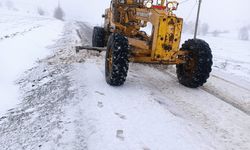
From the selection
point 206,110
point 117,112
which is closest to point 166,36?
point 206,110

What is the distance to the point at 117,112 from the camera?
6.55 metres

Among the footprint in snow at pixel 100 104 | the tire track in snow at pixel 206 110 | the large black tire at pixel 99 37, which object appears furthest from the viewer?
the large black tire at pixel 99 37

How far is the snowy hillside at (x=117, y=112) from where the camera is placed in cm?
549

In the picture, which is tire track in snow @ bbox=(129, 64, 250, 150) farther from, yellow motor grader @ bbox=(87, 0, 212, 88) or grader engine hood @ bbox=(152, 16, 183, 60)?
grader engine hood @ bbox=(152, 16, 183, 60)

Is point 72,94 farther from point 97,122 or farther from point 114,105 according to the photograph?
point 97,122

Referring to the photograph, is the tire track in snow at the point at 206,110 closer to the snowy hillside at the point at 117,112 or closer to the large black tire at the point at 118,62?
the snowy hillside at the point at 117,112

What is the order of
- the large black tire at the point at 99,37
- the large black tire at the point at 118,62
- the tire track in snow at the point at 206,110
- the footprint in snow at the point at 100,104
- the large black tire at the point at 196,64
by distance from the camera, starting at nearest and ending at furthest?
1. the tire track in snow at the point at 206,110
2. the footprint in snow at the point at 100,104
3. the large black tire at the point at 118,62
4. the large black tire at the point at 196,64
5. the large black tire at the point at 99,37

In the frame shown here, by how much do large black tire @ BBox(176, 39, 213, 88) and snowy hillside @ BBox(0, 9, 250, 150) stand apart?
26 centimetres

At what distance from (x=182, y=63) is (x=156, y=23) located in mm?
1275

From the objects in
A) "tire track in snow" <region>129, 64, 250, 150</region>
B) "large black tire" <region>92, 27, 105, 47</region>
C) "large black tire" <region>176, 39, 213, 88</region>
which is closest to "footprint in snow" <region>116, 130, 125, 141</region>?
"tire track in snow" <region>129, 64, 250, 150</region>

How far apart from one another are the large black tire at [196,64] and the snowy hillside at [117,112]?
257mm

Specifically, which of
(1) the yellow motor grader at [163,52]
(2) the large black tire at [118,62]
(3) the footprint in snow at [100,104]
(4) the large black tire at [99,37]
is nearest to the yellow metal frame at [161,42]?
(1) the yellow motor grader at [163,52]

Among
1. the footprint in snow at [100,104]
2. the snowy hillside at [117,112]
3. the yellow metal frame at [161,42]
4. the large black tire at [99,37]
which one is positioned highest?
the yellow metal frame at [161,42]

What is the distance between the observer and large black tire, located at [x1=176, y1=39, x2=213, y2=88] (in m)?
8.80
